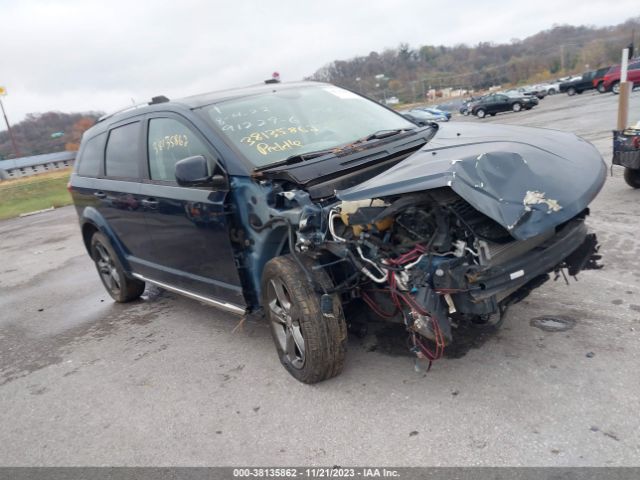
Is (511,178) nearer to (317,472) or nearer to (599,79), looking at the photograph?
(317,472)

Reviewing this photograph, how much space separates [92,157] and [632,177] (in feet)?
21.8

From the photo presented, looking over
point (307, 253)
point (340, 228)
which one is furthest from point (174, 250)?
point (340, 228)

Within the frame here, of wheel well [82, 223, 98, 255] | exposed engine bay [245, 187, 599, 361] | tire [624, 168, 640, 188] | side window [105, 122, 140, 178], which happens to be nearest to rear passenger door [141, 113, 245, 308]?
side window [105, 122, 140, 178]

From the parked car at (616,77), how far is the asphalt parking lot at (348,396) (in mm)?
28297

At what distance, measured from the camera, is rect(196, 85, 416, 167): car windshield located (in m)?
3.80

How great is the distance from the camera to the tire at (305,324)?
10.3 ft

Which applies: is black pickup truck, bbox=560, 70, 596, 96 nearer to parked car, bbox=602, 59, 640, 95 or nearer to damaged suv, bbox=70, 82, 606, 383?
parked car, bbox=602, 59, 640, 95

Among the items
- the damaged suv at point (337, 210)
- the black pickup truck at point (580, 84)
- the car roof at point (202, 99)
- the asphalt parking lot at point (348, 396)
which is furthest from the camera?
the black pickup truck at point (580, 84)

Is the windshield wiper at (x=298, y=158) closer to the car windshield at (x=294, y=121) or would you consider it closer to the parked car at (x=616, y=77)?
the car windshield at (x=294, y=121)

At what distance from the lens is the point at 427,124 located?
4523 millimetres

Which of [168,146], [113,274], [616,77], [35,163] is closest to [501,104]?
[616,77]

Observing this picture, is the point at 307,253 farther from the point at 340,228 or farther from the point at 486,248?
the point at 486,248

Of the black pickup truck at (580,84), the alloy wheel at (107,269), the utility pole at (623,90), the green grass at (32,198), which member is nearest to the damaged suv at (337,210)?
the alloy wheel at (107,269)

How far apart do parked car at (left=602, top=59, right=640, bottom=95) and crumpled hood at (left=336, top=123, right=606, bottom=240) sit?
3010 centimetres
